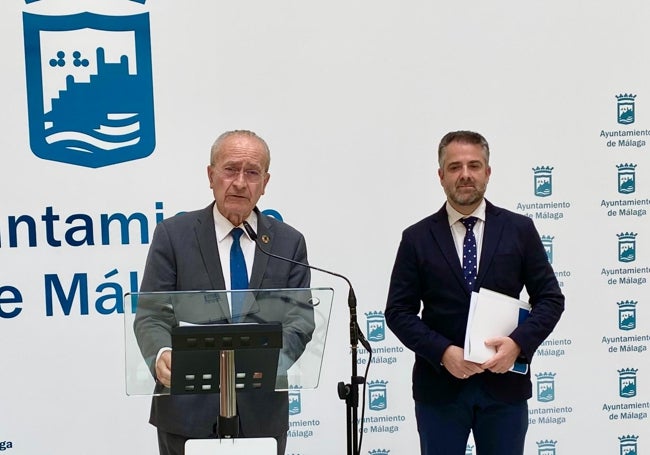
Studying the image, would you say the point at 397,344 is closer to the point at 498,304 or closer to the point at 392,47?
the point at 498,304

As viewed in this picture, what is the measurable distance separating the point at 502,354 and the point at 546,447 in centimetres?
165

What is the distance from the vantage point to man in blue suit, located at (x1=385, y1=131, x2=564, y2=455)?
2.70 metres

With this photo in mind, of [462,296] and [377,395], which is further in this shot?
[377,395]

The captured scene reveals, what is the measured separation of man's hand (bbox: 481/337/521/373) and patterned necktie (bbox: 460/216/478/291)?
8.5 inches

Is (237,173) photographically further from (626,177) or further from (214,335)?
(626,177)

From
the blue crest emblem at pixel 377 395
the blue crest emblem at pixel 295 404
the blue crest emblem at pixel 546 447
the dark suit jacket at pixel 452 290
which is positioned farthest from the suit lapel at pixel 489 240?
the blue crest emblem at pixel 546 447

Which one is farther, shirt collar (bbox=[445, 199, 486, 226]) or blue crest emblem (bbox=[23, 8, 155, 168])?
blue crest emblem (bbox=[23, 8, 155, 168])

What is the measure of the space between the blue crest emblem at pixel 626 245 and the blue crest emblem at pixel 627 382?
60 centimetres

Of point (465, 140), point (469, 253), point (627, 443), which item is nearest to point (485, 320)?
point (469, 253)

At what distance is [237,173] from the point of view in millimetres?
2449

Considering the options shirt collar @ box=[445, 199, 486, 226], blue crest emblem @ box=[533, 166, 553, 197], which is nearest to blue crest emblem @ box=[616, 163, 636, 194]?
blue crest emblem @ box=[533, 166, 553, 197]

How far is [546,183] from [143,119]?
203 cm

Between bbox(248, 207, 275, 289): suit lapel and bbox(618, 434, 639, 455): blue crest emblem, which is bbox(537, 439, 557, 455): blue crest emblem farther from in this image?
bbox(248, 207, 275, 289): suit lapel

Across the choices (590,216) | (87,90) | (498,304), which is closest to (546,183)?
(590,216)
